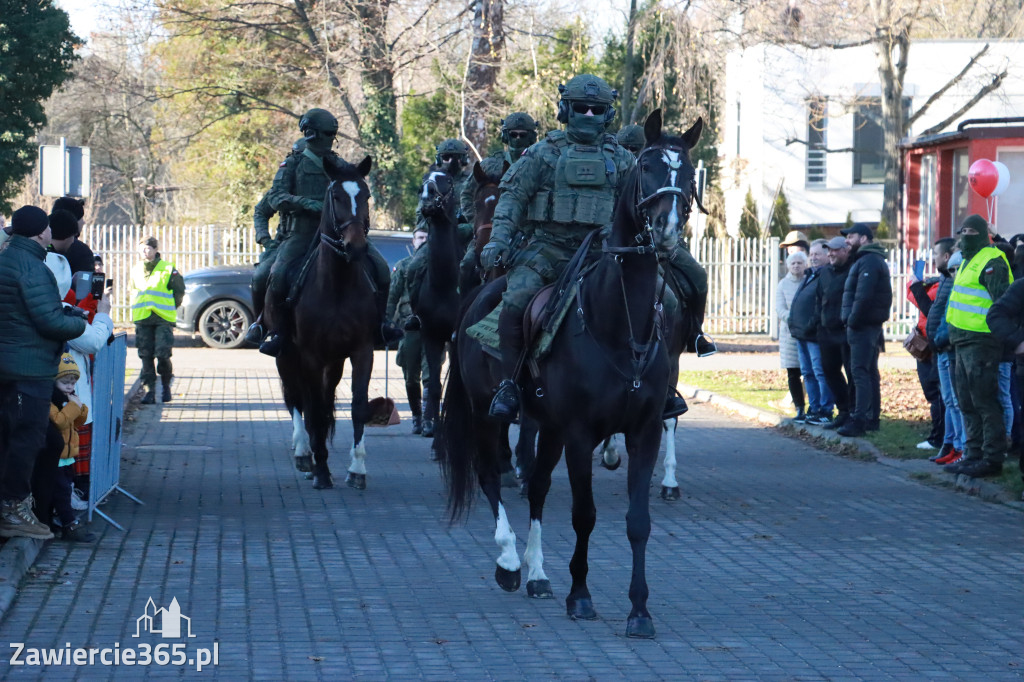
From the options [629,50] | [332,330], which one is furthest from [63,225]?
[629,50]

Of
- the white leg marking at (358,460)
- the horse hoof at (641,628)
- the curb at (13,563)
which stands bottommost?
the horse hoof at (641,628)

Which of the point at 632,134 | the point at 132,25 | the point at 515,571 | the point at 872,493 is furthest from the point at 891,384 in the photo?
the point at 132,25

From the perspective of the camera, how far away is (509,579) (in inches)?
315

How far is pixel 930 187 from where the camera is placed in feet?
99.9

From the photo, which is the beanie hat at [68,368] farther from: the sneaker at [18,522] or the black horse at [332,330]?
the black horse at [332,330]

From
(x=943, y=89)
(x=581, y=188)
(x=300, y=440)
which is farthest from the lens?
(x=943, y=89)

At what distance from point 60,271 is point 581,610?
448cm

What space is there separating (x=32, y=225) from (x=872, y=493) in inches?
285

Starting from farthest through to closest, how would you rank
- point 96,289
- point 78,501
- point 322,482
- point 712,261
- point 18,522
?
1. point 712,261
2. point 322,482
3. point 96,289
4. point 78,501
5. point 18,522

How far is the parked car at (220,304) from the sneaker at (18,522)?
1880cm

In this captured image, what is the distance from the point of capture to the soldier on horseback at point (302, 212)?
12.4 m

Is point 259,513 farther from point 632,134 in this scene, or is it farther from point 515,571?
point 632,134

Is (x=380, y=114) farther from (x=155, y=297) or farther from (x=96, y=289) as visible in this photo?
(x=96, y=289)

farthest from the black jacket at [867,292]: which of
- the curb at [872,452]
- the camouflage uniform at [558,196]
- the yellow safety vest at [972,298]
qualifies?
the camouflage uniform at [558,196]
